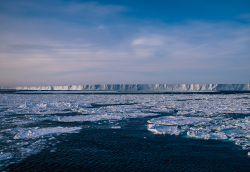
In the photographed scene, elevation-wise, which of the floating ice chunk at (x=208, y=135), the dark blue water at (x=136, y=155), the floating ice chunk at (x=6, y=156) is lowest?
the dark blue water at (x=136, y=155)

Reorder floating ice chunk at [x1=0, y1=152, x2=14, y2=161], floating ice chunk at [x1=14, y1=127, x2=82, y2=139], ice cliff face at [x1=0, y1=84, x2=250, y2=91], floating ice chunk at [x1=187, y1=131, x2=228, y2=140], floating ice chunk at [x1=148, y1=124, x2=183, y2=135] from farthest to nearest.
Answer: ice cliff face at [x1=0, y1=84, x2=250, y2=91]
floating ice chunk at [x1=148, y1=124, x2=183, y2=135]
floating ice chunk at [x1=14, y1=127, x2=82, y2=139]
floating ice chunk at [x1=187, y1=131, x2=228, y2=140]
floating ice chunk at [x1=0, y1=152, x2=14, y2=161]

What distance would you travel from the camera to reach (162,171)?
4.21m

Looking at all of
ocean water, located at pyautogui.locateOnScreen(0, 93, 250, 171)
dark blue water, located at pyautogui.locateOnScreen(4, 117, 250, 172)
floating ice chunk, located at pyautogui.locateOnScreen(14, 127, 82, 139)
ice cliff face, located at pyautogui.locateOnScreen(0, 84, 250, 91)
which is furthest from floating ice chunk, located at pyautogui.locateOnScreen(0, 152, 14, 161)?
ice cliff face, located at pyautogui.locateOnScreen(0, 84, 250, 91)

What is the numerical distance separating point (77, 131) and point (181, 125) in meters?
4.48

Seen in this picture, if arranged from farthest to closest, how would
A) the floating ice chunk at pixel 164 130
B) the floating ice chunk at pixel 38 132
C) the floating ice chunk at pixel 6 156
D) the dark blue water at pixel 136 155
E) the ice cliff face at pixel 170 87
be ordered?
1. the ice cliff face at pixel 170 87
2. the floating ice chunk at pixel 164 130
3. the floating ice chunk at pixel 38 132
4. the floating ice chunk at pixel 6 156
5. the dark blue water at pixel 136 155

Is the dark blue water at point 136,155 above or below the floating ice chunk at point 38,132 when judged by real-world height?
below

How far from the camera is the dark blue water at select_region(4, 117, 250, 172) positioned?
4395mm

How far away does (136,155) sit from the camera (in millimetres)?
5121

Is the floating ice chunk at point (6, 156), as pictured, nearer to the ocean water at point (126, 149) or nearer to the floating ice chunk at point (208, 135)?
the ocean water at point (126, 149)

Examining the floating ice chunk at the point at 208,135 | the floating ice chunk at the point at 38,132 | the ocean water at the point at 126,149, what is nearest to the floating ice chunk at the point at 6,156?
the ocean water at the point at 126,149

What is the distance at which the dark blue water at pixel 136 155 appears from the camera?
4.39m

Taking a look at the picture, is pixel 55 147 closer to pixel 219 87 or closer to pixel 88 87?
pixel 219 87

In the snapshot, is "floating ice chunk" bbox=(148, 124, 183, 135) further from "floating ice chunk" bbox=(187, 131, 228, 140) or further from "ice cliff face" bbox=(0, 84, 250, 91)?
"ice cliff face" bbox=(0, 84, 250, 91)

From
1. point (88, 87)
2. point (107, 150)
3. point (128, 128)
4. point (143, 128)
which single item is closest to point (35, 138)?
point (107, 150)
